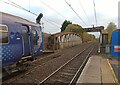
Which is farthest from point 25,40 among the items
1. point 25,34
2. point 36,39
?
point 36,39

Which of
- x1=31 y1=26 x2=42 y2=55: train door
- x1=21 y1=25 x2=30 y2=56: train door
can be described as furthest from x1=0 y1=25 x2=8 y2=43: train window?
x1=31 y1=26 x2=42 y2=55: train door

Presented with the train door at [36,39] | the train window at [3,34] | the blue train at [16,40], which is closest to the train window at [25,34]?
the blue train at [16,40]

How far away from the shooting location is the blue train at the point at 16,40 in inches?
372

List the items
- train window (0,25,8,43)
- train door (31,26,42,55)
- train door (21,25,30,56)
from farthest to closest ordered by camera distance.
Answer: train door (31,26,42,55) < train door (21,25,30,56) < train window (0,25,8,43)

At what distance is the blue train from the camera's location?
372 inches

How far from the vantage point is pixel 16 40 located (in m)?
10.6

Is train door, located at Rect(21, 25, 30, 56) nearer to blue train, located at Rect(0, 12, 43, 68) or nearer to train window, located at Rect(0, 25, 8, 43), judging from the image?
blue train, located at Rect(0, 12, 43, 68)

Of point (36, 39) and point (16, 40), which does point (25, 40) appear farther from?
point (36, 39)

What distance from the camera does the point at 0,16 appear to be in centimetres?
948

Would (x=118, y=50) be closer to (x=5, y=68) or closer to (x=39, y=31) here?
(x=39, y=31)

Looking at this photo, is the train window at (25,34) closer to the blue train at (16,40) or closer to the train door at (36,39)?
the blue train at (16,40)

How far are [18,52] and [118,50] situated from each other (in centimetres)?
1046

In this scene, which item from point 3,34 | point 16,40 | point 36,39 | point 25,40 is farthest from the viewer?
point 36,39

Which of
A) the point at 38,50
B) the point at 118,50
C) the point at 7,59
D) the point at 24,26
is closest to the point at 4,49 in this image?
the point at 7,59
